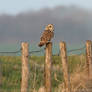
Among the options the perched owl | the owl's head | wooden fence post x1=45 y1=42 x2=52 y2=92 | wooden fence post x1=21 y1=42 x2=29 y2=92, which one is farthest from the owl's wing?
wooden fence post x1=21 y1=42 x2=29 y2=92

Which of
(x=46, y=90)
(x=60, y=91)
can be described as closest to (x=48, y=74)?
(x=46, y=90)

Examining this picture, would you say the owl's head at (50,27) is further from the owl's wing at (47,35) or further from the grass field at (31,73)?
the grass field at (31,73)

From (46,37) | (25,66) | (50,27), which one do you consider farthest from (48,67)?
(50,27)

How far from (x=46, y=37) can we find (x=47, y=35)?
0.98ft

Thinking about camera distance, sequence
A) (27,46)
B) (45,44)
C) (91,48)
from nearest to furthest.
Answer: (27,46)
(45,44)
(91,48)

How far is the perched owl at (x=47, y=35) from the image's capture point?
13.1 meters

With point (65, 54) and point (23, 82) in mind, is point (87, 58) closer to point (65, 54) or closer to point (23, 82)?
point (65, 54)

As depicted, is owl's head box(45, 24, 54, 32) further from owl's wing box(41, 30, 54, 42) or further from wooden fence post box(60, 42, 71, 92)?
wooden fence post box(60, 42, 71, 92)

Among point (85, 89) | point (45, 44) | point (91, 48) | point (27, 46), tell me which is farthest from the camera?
point (85, 89)

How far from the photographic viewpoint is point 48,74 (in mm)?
12188

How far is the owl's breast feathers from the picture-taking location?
13.0m

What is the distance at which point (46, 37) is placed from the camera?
44.4ft

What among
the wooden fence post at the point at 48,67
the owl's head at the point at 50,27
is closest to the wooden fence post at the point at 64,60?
the wooden fence post at the point at 48,67

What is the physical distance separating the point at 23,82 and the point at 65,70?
1.63m
